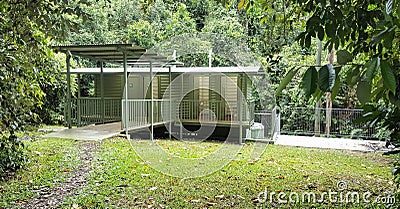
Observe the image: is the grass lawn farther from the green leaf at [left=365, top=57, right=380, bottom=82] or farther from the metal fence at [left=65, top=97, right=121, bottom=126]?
the metal fence at [left=65, top=97, right=121, bottom=126]

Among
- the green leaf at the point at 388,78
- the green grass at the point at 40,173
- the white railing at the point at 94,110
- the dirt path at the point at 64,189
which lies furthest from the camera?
the white railing at the point at 94,110

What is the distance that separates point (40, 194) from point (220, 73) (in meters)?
7.60

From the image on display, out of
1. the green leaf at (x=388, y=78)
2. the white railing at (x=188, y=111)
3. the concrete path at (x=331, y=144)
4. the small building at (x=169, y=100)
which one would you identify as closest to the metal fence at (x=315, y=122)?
the concrete path at (x=331, y=144)

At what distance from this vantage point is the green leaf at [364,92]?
0.79 meters

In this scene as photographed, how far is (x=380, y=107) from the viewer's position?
133 cm

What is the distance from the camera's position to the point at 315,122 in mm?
11922

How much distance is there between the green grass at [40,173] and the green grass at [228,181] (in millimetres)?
539

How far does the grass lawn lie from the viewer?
390 cm

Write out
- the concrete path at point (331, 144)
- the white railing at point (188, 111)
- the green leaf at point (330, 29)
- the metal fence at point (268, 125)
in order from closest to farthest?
the green leaf at point (330, 29) < the concrete path at point (331, 144) < the metal fence at point (268, 125) < the white railing at point (188, 111)

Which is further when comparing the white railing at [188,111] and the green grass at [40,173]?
the white railing at [188,111]

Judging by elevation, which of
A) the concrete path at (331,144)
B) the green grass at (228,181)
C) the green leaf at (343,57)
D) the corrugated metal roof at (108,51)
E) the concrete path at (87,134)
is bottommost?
the concrete path at (331,144)

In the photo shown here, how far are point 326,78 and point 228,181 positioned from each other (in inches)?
170

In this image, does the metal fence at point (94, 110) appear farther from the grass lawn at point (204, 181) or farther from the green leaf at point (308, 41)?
the green leaf at point (308, 41)

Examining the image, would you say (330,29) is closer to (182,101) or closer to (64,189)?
(64,189)
